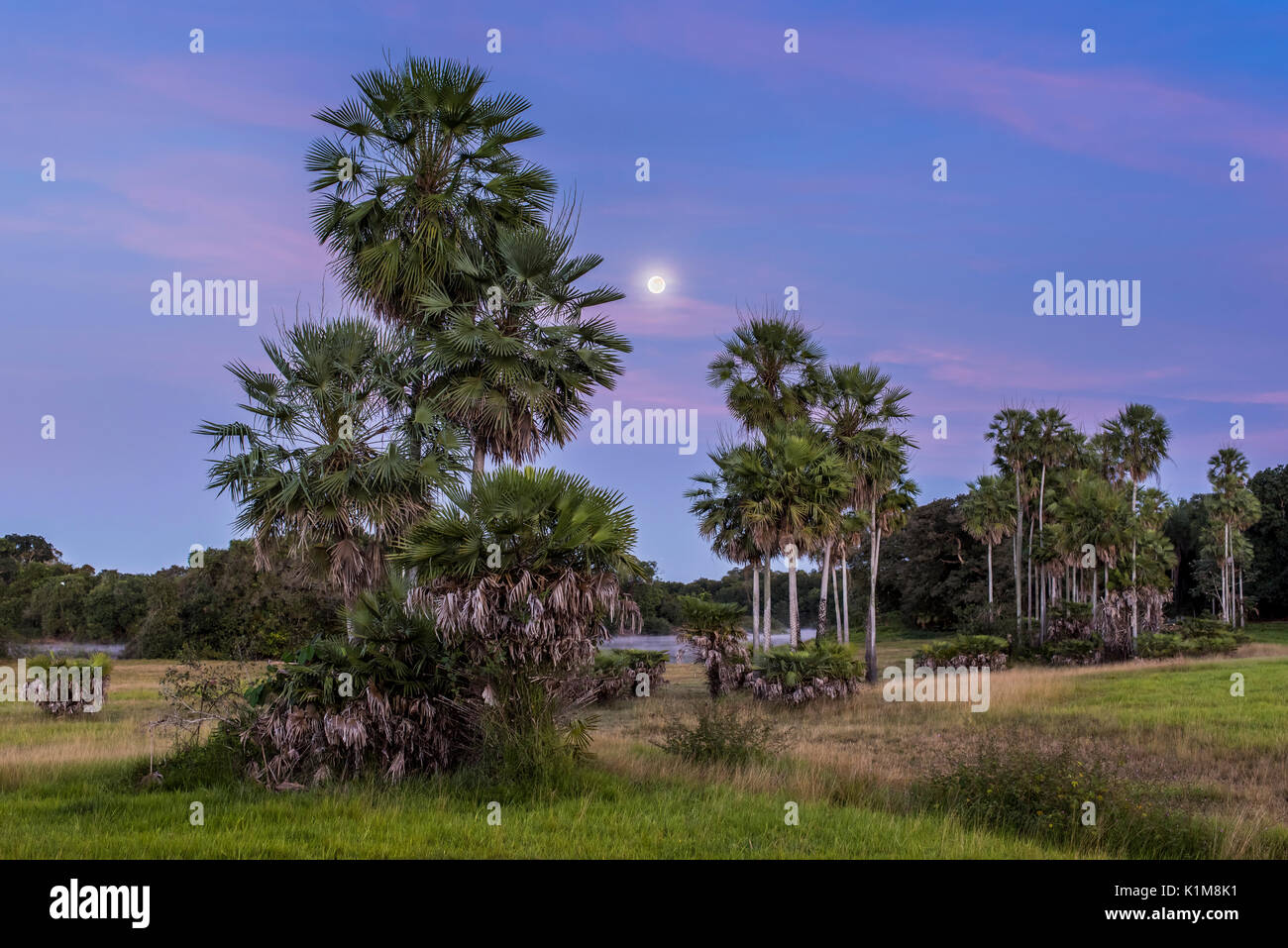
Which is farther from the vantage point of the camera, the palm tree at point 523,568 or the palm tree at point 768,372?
the palm tree at point 768,372

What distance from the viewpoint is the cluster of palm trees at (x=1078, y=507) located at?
43688 mm

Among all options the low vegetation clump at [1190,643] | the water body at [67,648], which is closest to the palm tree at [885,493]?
the low vegetation clump at [1190,643]

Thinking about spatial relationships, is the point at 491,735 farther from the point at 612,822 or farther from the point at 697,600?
the point at 697,600

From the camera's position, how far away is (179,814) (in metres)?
9.30

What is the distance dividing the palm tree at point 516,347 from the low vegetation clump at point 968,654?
23.6 metres

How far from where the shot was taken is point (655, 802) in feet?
32.8

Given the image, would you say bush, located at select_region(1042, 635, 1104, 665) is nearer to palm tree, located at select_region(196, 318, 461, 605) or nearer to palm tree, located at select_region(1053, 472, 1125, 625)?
palm tree, located at select_region(1053, 472, 1125, 625)

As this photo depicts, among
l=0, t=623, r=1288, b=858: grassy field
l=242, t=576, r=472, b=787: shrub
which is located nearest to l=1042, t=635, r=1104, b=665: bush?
l=0, t=623, r=1288, b=858: grassy field

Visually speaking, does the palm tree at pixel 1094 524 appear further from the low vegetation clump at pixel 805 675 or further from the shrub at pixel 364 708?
the shrub at pixel 364 708

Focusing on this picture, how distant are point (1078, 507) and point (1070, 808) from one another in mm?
38710

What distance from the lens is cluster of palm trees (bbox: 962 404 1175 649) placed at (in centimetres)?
4369

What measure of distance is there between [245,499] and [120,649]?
42.7 m

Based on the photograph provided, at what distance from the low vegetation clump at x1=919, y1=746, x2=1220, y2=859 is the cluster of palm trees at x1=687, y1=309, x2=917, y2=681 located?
17.6 metres
